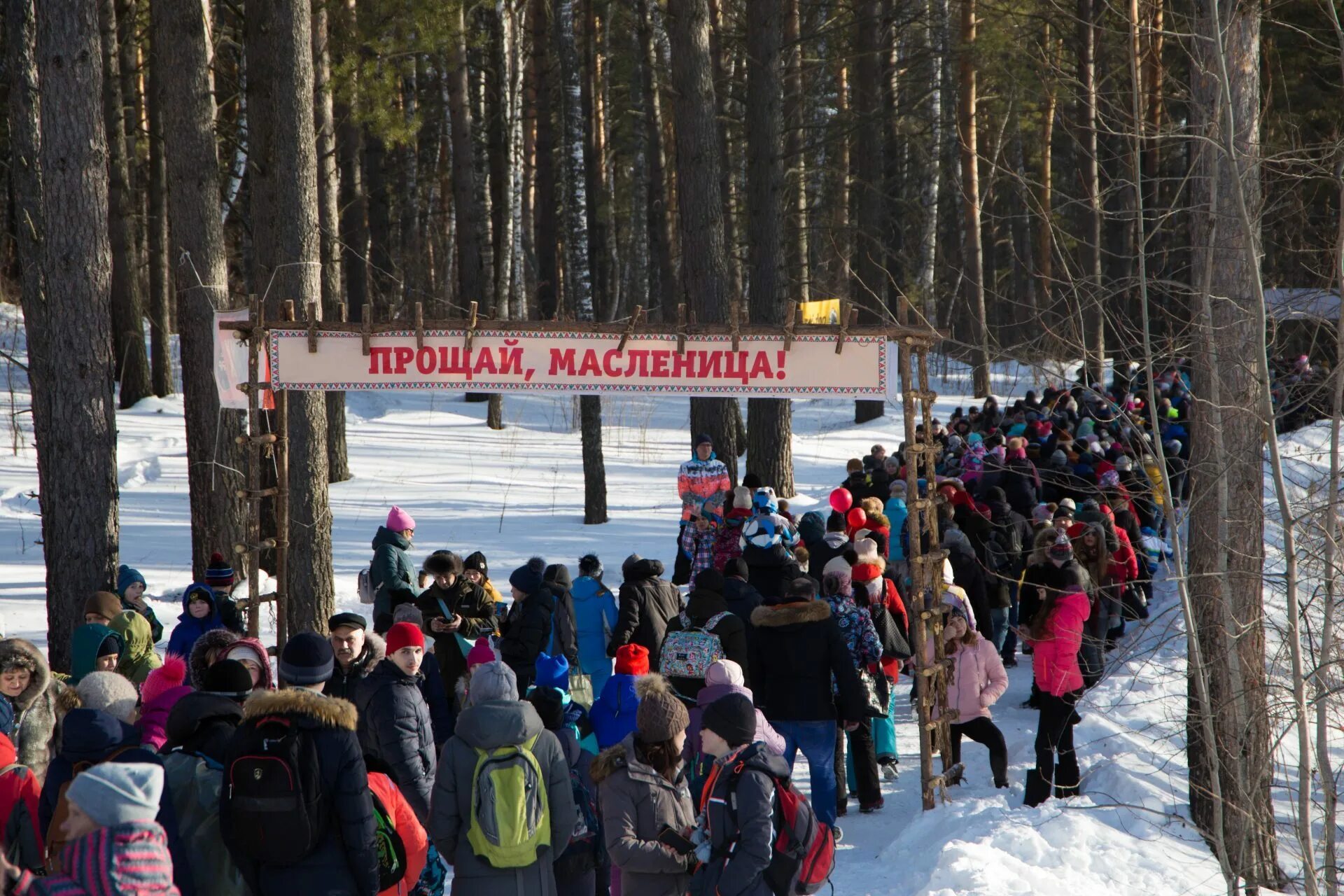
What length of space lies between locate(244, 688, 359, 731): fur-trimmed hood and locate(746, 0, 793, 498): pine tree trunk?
12.1 m

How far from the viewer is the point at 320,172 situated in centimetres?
1659

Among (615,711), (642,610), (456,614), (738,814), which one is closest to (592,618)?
(642,610)

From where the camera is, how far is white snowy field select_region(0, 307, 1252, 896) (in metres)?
6.77

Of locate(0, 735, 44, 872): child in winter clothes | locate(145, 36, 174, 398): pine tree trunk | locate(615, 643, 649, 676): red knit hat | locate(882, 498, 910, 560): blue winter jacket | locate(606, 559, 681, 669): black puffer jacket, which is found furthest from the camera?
locate(145, 36, 174, 398): pine tree trunk

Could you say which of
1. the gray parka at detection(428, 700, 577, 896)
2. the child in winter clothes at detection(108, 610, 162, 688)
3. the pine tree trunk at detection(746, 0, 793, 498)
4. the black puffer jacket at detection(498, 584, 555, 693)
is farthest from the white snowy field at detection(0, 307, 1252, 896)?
the child in winter clothes at detection(108, 610, 162, 688)

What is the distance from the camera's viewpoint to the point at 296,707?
417 centimetres

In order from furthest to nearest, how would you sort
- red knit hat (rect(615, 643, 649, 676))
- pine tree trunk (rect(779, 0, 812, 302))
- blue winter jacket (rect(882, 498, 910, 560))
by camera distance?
pine tree trunk (rect(779, 0, 812, 302)) < blue winter jacket (rect(882, 498, 910, 560)) < red knit hat (rect(615, 643, 649, 676))

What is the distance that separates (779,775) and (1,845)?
8.78ft

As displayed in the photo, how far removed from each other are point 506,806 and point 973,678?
400 cm

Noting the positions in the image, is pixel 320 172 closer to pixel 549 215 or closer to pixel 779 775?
pixel 549 215

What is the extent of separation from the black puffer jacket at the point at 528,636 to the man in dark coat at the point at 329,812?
3.29 meters

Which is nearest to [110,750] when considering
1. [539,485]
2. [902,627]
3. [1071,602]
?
[1071,602]

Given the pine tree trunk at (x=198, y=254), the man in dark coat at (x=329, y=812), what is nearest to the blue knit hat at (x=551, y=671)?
the man in dark coat at (x=329, y=812)

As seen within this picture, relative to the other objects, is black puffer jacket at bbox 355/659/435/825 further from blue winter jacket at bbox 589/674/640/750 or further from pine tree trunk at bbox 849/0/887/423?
pine tree trunk at bbox 849/0/887/423
